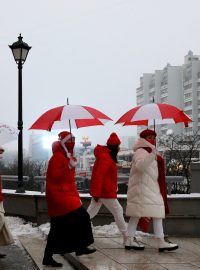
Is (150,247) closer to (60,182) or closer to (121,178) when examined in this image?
(60,182)

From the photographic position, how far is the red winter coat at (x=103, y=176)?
8.35 m

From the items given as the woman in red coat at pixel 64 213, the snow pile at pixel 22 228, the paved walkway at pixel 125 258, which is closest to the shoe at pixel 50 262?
the woman in red coat at pixel 64 213

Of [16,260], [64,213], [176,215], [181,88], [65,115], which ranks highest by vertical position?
[181,88]

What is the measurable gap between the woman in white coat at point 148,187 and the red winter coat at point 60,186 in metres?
1.09

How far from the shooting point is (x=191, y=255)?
26.5ft

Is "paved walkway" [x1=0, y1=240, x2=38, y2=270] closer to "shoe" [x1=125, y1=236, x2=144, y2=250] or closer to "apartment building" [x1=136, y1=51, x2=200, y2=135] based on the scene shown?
"shoe" [x1=125, y1=236, x2=144, y2=250]

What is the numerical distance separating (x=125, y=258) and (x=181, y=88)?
156100 mm

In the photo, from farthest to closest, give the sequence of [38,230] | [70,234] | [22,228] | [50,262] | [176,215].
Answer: [22,228] < [38,230] < [176,215] < [50,262] < [70,234]

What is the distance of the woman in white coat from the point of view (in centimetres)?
789

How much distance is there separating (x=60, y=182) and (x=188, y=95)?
150553mm

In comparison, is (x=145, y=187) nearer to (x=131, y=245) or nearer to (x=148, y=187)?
(x=148, y=187)

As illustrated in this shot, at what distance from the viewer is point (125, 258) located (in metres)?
7.57

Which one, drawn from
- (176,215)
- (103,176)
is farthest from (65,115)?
(176,215)

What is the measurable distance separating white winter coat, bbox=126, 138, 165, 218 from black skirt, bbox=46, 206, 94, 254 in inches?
40.4
